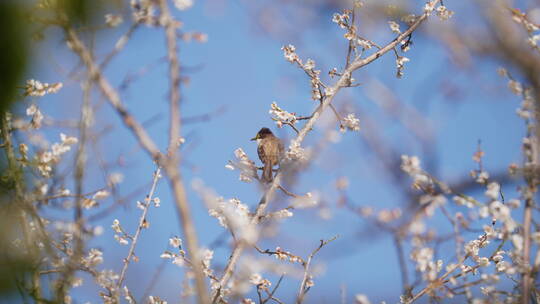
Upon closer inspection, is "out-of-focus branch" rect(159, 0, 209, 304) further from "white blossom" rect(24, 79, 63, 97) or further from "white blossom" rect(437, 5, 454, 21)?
"white blossom" rect(437, 5, 454, 21)

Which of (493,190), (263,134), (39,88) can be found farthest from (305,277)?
(263,134)

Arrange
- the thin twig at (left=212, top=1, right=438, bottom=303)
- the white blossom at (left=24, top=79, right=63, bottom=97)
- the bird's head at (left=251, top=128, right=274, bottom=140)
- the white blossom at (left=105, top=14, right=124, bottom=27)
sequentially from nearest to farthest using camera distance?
the white blossom at (left=105, top=14, right=124, bottom=27), the white blossom at (left=24, top=79, right=63, bottom=97), the thin twig at (left=212, top=1, right=438, bottom=303), the bird's head at (left=251, top=128, right=274, bottom=140)

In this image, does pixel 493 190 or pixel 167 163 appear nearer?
pixel 167 163

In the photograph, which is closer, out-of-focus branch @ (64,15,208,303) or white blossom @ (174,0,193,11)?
out-of-focus branch @ (64,15,208,303)

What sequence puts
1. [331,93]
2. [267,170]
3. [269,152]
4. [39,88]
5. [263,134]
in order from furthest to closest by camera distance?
[263,134], [269,152], [267,170], [331,93], [39,88]

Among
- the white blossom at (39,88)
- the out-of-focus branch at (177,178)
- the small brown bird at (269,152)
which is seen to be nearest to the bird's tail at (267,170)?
the small brown bird at (269,152)

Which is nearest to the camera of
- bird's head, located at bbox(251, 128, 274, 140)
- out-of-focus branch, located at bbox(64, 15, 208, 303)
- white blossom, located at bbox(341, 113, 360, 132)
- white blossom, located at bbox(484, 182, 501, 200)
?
out-of-focus branch, located at bbox(64, 15, 208, 303)

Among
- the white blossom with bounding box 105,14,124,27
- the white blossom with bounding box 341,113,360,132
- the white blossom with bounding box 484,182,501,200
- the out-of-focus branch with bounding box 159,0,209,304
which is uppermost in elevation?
the white blossom with bounding box 341,113,360,132

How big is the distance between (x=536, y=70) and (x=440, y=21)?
4.54 feet

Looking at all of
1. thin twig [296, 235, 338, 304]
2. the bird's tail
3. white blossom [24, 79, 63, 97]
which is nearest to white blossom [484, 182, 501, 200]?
thin twig [296, 235, 338, 304]

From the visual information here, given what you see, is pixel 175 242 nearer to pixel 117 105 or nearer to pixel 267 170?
pixel 267 170

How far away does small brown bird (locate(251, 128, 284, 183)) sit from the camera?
407 centimetres

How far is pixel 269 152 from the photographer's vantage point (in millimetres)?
4410

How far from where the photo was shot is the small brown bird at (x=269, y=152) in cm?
407
